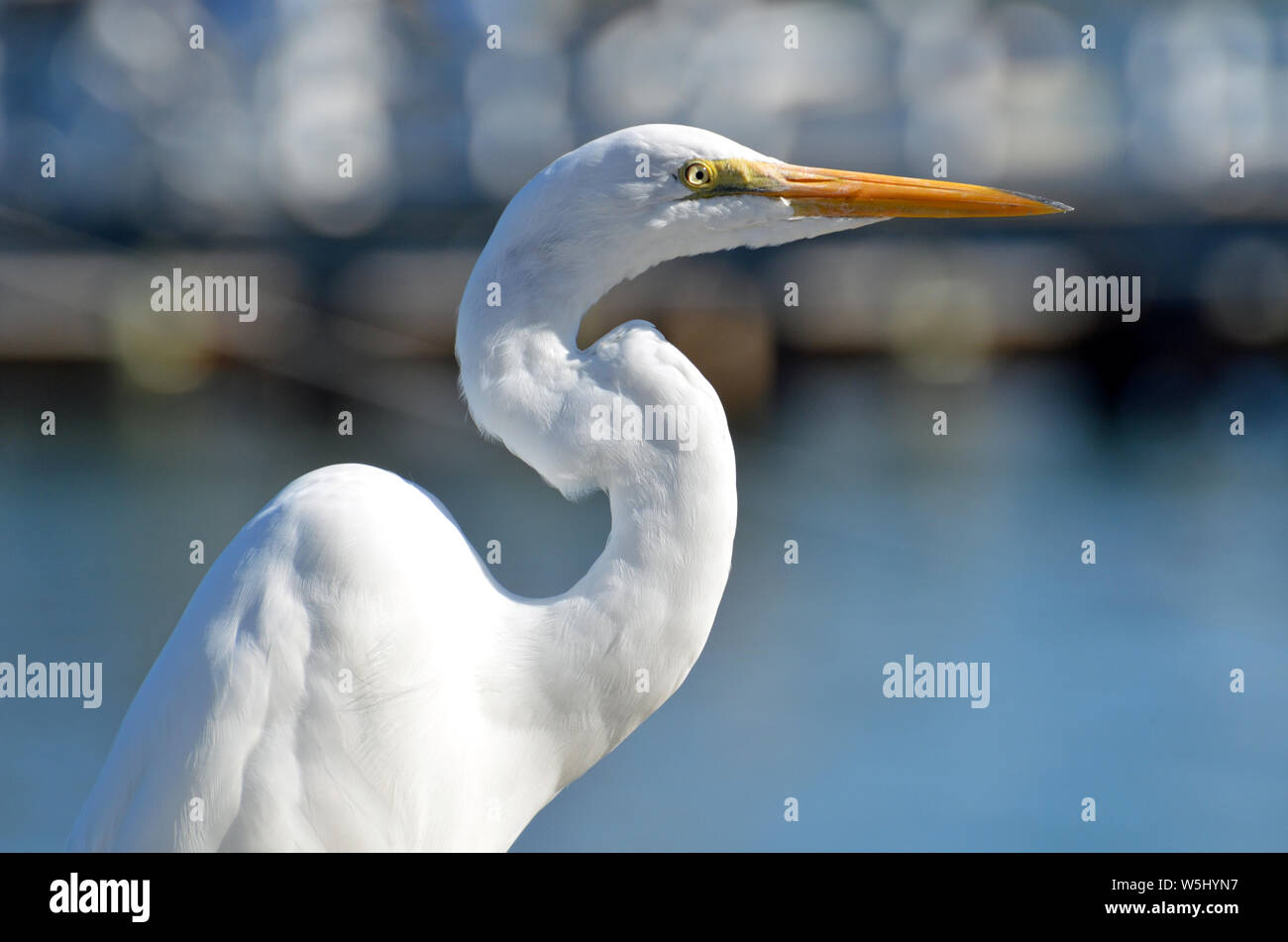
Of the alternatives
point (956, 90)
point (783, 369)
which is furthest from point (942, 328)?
point (956, 90)

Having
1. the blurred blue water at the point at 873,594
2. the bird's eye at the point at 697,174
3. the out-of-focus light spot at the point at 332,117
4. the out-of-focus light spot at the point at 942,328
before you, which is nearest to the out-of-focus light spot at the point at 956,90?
the out-of-focus light spot at the point at 942,328

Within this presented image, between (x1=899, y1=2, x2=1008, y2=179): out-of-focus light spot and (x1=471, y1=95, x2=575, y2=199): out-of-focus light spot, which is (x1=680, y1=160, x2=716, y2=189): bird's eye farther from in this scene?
(x1=899, y1=2, x2=1008, y2=179): out-of-focus light spot

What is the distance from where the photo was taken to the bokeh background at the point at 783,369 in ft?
16.1

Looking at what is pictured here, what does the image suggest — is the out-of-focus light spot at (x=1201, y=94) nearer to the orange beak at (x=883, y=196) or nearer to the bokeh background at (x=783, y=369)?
the bokeh background at (x=783, y=369)

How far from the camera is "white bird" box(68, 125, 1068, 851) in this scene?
58.7 inches

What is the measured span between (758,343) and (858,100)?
16.0 ft

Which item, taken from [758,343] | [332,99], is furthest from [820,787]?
[332,99]

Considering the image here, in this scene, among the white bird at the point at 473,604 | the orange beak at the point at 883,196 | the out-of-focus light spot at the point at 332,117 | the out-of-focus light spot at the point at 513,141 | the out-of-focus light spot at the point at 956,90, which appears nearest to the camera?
the white bird at the point at 473,604

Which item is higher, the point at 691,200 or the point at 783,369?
the point at 783,369

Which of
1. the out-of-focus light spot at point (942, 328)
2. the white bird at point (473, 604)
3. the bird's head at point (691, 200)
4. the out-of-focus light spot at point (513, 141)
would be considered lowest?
the white bird at point (473, 604)

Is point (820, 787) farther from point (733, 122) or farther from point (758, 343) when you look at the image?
point (733, 122)

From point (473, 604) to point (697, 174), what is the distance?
574mm

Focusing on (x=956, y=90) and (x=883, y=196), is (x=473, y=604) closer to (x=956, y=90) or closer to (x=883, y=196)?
(x=883, y=196)

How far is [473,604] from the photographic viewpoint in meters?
1.60
